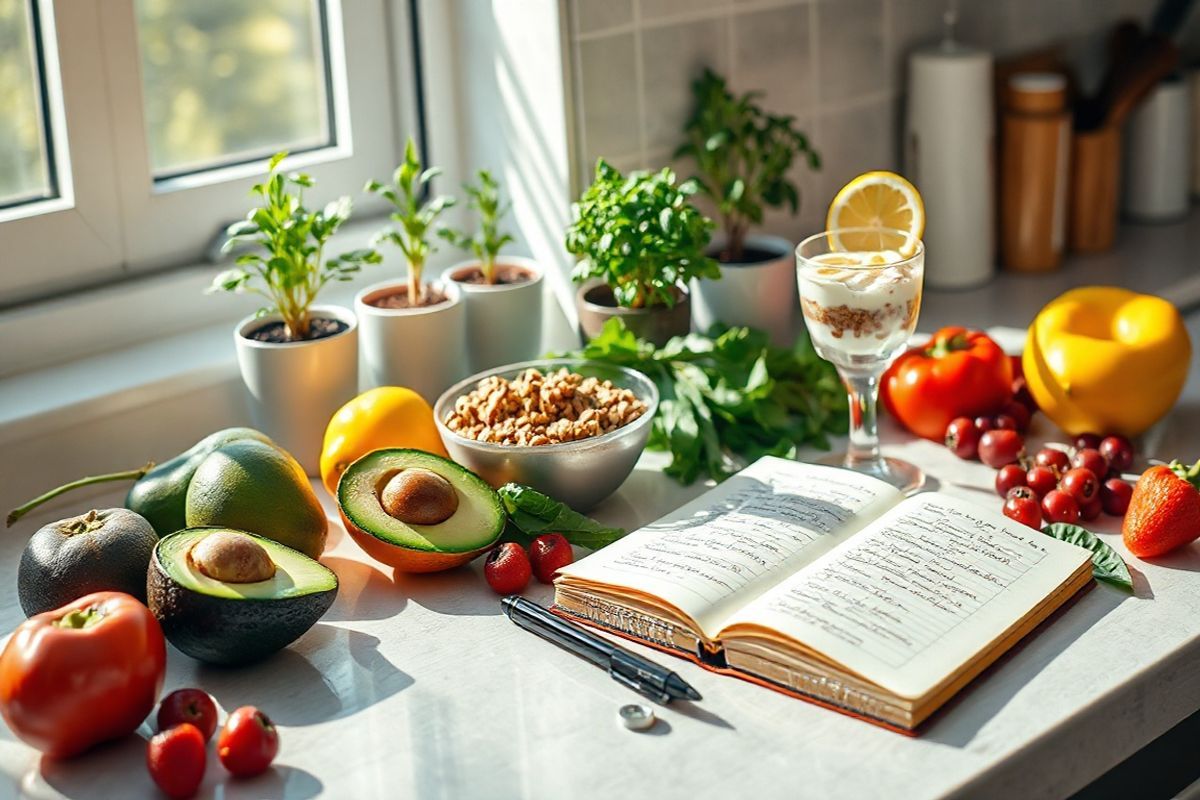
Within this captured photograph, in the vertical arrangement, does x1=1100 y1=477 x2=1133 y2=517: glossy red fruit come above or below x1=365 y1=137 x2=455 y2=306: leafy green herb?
below

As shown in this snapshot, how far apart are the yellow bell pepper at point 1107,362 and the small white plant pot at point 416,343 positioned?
1.91 feet

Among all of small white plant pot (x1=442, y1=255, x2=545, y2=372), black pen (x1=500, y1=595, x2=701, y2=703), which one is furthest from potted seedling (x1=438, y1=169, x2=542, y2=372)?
black pen (x1=500, y1=595, x2=701, y2=703)

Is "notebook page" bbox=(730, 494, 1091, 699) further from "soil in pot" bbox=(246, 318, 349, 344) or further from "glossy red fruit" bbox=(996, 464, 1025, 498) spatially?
"soil in pot" bbox=(246, 318, 349, 344)

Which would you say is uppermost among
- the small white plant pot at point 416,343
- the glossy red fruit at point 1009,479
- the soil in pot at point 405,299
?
the soil in pot at point 405,299

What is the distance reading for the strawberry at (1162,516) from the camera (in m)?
1.15

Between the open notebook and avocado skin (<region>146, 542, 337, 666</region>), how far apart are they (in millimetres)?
211

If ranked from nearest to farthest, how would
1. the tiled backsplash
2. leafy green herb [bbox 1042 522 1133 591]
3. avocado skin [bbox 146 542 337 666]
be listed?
1. avocado skin [bbox 146 542 337 666]
2. leafy green herb [bbox 1042 522 1133 591]
3. the tiled backsplash

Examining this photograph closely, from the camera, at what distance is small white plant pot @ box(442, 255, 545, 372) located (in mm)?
1511

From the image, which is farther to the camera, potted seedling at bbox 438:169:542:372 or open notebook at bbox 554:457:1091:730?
potted seedling at bbox 438:169:542:372

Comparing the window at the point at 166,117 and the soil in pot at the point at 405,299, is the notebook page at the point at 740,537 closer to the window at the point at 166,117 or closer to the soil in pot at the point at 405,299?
the soil in pot at the point at 405,299

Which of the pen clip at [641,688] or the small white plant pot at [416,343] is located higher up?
the small white plant pot at [416,343]

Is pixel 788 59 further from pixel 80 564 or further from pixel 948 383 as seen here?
pixel 80 564

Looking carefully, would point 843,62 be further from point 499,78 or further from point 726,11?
point 499,78

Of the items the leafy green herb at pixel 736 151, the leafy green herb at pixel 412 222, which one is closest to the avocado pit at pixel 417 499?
the leafy green herb at pixel 412 222
